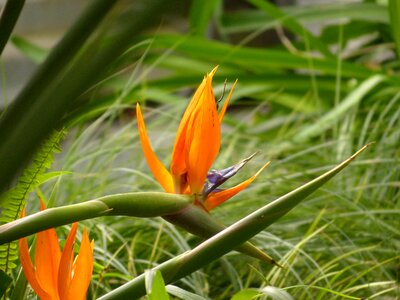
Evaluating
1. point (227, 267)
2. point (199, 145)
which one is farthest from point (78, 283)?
point (227, 267)

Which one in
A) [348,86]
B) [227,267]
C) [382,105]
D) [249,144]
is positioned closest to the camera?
[227,267]

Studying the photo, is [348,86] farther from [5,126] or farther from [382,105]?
[5,126]

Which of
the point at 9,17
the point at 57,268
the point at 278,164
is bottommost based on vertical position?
the point at 278,164

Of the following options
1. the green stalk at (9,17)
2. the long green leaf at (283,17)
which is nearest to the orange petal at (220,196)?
the green stalk at (9,17)

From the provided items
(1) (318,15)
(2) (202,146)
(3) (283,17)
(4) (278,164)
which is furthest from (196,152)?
(1) (318,15)

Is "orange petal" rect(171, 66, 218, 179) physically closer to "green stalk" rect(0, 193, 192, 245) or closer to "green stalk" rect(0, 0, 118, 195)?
"green stalk" rect(0, 193, 192, 245)

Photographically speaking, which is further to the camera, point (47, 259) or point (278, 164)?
point (278, 164)

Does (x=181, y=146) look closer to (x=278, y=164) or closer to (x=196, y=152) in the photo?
(x=196, y=152)
